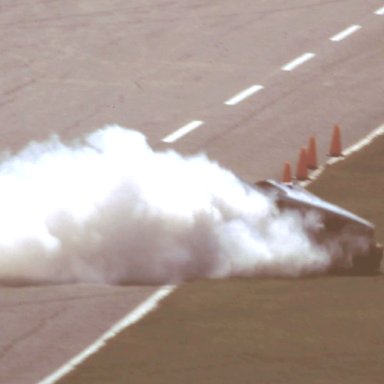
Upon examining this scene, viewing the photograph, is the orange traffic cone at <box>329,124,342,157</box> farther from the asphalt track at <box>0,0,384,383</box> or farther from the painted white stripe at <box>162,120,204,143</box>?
the painted white stripe at <box>162,120,204,143</box>

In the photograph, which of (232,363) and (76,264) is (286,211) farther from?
(232,363)

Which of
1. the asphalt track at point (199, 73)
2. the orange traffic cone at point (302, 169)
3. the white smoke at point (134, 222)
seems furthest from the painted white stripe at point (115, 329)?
the asphalt track at point (199, 73)

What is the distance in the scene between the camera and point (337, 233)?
888 inches

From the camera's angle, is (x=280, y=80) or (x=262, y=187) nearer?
(x=262, y=187)

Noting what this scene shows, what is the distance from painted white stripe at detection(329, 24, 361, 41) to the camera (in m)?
35.2

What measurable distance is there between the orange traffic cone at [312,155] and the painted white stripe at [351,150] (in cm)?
13

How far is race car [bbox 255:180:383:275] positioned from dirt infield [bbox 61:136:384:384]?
40 cm

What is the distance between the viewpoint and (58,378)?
18281 mm

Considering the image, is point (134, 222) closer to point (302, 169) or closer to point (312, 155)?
point (302, 169)

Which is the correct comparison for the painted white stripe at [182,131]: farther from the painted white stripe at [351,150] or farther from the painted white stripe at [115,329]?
the painted white stripe at [115,329]

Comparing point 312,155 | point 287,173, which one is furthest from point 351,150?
point 287,173

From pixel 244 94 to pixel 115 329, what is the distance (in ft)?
40.1

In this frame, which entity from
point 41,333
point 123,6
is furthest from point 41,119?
point 41,333

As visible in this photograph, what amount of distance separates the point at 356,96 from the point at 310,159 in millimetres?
4412
